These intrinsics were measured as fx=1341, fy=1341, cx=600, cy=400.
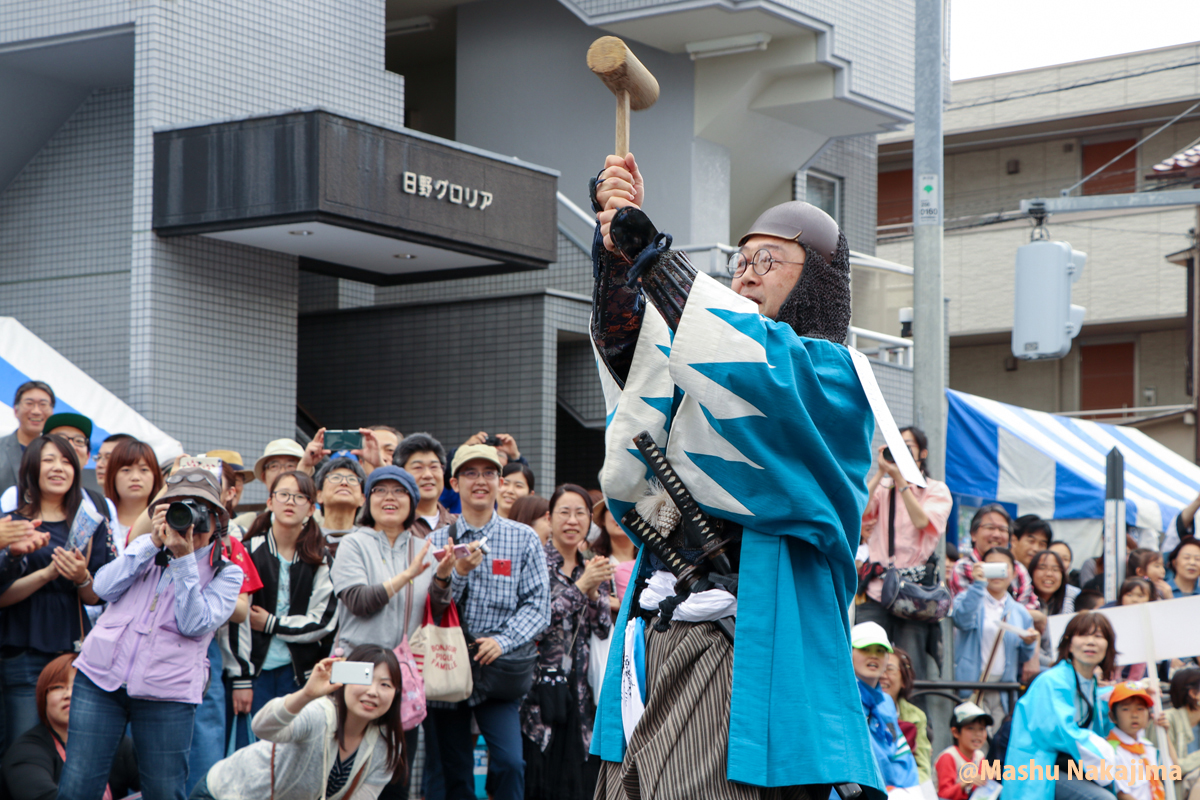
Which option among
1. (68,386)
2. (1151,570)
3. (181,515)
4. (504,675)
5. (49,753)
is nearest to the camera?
(181,515)

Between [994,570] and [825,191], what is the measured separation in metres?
10.3

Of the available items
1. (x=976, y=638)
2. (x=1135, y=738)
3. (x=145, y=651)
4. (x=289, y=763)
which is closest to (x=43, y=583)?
(x=145, y=651)

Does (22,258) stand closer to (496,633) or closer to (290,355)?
(290,355)

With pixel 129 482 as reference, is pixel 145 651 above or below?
below

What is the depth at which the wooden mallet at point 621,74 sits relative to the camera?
284 centimetres

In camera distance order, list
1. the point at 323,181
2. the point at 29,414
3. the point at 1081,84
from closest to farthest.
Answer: the point at 29,414 < the point at 323,181 < the point at 1081,84

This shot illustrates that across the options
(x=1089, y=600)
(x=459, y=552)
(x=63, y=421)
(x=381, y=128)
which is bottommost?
→ (x=1089, y=600)

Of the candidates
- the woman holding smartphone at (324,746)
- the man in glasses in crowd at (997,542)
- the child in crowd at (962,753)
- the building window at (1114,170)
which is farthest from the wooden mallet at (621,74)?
the building window at (1114,170)

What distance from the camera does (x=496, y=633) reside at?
21.6ft

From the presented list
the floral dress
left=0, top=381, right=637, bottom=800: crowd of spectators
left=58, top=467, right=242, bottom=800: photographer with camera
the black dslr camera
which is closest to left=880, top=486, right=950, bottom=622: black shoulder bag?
left=0, top=381, right=637, bottom=800: crowd of spectators

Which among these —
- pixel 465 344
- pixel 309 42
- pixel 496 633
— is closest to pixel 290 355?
pixel 465 344

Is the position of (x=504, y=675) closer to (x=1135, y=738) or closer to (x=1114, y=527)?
(x=1135, y=738)

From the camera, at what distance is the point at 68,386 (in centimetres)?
941

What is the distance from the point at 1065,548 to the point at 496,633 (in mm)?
6383
